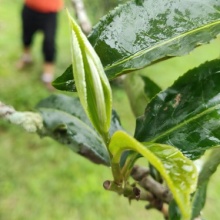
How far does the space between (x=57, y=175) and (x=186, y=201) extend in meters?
2.09

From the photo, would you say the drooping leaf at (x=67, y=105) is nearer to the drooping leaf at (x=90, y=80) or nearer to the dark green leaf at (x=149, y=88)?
the dark green leaf at (x=149, y=88)

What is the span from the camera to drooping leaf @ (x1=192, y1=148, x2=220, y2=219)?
70 cm

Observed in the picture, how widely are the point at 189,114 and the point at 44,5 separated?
2664mm

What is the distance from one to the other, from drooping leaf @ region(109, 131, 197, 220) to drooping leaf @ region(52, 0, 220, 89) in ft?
0.27

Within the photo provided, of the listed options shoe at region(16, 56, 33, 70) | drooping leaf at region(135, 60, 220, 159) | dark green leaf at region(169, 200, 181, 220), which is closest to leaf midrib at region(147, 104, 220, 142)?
drooping leaf at region(135, 60, 220, 159)

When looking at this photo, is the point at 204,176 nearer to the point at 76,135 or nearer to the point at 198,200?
the point at 198,200

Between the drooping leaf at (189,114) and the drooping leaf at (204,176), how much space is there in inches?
5.9

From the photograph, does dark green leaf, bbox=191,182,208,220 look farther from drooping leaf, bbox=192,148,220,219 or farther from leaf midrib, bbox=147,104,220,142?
leaf midrib, bbox=147,104,220,142

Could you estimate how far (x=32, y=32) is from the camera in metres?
3.30

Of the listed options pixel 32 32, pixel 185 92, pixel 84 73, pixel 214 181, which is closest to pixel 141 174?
pixel 185 92

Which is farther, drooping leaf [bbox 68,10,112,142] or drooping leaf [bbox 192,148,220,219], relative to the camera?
drooping leaf [bbox 192,148,220,219]

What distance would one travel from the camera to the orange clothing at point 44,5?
120 inches

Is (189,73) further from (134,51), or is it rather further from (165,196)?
(165,196)

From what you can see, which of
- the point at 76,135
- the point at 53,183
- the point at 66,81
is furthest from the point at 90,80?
the point at 53,183
